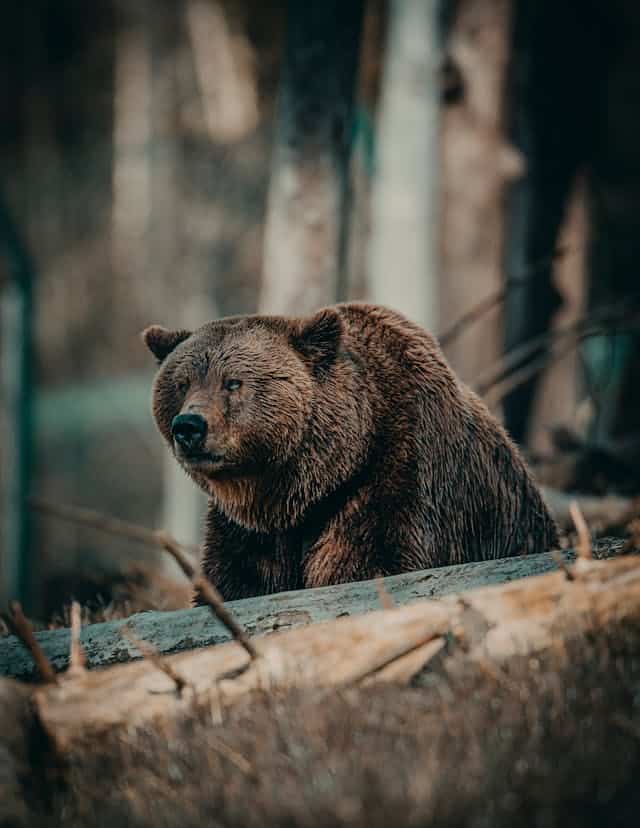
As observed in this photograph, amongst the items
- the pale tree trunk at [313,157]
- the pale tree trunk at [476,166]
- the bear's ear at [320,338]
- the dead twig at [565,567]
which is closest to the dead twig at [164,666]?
the dead twig at [565,567]

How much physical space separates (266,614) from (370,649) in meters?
0.46

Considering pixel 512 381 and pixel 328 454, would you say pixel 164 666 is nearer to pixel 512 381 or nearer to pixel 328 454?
pixel 328 454

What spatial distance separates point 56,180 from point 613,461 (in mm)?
12274

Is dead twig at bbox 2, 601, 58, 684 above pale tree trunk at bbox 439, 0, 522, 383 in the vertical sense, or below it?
below

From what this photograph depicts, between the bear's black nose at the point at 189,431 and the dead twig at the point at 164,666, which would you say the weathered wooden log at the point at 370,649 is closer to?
the dead twig at the point at 164,666

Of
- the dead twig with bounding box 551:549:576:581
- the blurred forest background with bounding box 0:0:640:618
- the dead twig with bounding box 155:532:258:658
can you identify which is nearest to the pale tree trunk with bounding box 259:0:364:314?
the blurred forest background with bounding box 0:0:640:618

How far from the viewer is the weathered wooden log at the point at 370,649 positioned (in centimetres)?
250

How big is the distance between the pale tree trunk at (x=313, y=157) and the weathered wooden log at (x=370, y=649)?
287cm

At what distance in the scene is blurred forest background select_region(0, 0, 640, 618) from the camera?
565cm

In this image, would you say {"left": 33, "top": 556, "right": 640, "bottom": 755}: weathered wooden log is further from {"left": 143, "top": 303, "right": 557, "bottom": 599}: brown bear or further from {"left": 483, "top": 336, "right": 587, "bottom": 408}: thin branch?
{"left": 483, "top": 336, "right": 587, "bottom": 408}: thin branch

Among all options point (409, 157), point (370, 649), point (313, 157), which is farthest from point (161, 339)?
point (409, 157)

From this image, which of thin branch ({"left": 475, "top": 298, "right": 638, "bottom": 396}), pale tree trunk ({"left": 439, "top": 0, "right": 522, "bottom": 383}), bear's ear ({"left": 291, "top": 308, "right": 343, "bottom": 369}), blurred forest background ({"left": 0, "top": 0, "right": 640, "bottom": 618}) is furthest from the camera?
pale tree trunk ({"left": 439, "top": 0, "right": 522, "bottom": 383})

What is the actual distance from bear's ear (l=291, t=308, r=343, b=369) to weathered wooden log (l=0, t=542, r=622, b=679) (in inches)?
32.6

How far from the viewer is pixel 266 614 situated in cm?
294
